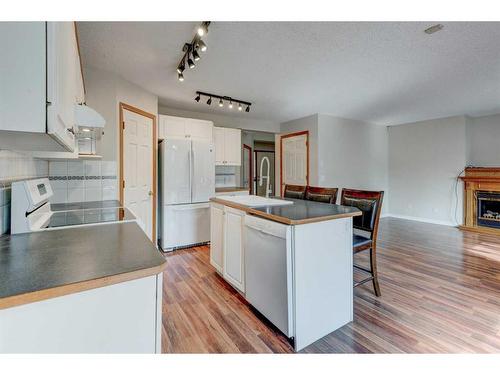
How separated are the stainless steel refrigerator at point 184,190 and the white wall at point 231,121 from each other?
2.91ft

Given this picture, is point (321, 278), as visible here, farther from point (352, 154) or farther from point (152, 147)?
point (352, 154)

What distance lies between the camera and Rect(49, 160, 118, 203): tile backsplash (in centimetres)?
252

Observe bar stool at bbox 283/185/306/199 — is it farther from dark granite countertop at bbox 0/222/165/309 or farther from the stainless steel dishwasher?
dark granite countertop at bbox 0/222/165/309

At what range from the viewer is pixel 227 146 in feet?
15.1

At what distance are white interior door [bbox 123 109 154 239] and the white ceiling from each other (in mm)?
538

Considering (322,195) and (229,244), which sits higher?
(322,195)

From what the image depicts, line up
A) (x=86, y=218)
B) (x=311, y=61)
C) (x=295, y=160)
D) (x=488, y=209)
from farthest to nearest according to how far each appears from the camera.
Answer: (x=295, y=160) < (x=488, y=209) < (x=311, y=61) < (x=86, y=218)

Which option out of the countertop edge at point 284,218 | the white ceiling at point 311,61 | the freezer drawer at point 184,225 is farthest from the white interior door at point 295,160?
the countertop edge at point 284,218

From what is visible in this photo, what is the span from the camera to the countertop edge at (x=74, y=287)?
2.05ft

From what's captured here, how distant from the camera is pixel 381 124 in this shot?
6086mm

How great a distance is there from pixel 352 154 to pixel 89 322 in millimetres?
5667

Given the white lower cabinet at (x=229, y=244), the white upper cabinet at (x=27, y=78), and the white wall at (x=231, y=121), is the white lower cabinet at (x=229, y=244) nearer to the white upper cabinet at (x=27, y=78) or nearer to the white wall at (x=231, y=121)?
the white upper cabinet at (x=27, y=78)

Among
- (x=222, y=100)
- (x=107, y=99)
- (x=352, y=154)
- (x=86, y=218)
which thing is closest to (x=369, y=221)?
(x=86, y=218)

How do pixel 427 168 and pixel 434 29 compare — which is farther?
pixel 427 168
